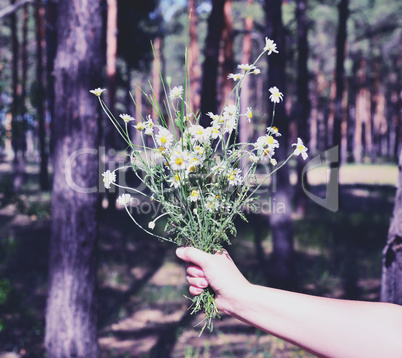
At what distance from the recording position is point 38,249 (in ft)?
27.9

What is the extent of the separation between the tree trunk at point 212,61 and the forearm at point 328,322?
422 cm

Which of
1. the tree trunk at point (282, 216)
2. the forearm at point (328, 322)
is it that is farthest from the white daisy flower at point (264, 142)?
the tree trunk at point (282, 216)

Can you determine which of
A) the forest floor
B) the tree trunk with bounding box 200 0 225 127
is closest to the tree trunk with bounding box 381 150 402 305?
the forest floor

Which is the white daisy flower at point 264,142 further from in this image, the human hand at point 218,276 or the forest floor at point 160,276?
the forest floor at point 160,276

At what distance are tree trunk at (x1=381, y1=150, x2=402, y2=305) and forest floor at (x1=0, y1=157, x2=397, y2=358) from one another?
260 cm

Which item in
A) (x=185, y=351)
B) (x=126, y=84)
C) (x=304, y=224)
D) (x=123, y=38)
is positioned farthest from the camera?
(x=126, y=84)

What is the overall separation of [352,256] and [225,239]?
7368mm

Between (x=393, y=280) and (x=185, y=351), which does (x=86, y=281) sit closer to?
(x=185, y=351)

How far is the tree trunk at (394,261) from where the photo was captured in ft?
7.84

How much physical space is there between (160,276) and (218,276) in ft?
20.1

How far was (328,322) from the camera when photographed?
1339 mm

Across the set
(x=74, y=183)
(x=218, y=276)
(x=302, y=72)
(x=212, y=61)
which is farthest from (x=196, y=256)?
(x=302, y=72)

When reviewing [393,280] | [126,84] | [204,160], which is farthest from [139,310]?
[126,84]

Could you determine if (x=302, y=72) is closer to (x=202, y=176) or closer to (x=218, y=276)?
(x=202, y=176)
